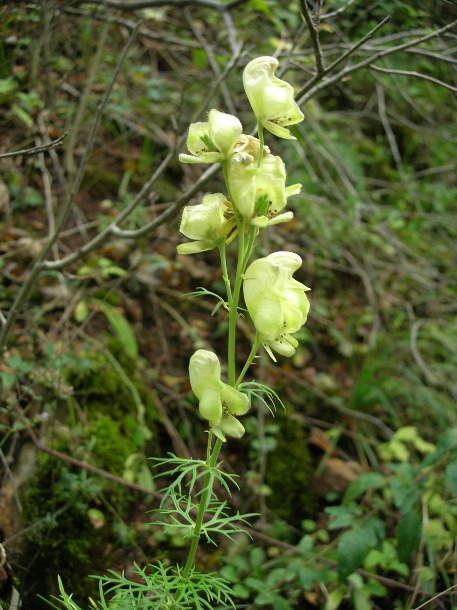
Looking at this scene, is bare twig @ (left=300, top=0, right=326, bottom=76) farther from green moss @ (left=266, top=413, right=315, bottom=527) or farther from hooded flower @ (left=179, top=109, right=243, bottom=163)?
green moss @ (left=266, top=413, right=315, bottom=527)

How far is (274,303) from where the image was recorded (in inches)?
41.6

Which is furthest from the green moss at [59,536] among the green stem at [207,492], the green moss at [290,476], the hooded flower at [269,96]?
the hooded flower at [269,96]

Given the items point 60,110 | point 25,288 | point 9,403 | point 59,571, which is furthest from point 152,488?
point 60,110

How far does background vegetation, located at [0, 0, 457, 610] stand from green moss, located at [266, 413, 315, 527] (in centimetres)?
1

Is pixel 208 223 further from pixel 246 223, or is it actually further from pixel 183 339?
pixel 183 339

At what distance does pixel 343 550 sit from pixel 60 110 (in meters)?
2.52

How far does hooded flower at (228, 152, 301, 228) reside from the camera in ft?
3.35

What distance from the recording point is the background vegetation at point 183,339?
1.72 m

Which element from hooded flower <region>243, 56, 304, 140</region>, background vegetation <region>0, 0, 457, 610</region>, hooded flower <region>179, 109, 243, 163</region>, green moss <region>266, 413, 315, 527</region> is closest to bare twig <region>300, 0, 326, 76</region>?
background vegetation <region>0, 0, 457, 610</region>

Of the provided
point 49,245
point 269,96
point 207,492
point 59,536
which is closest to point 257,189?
point 269,96

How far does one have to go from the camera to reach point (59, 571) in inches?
62.5

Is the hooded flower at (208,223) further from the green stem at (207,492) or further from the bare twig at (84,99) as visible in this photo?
the bare twig at (84,99)

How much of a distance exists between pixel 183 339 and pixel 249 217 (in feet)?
5.76

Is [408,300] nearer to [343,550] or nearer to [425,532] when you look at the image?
[425,532]
